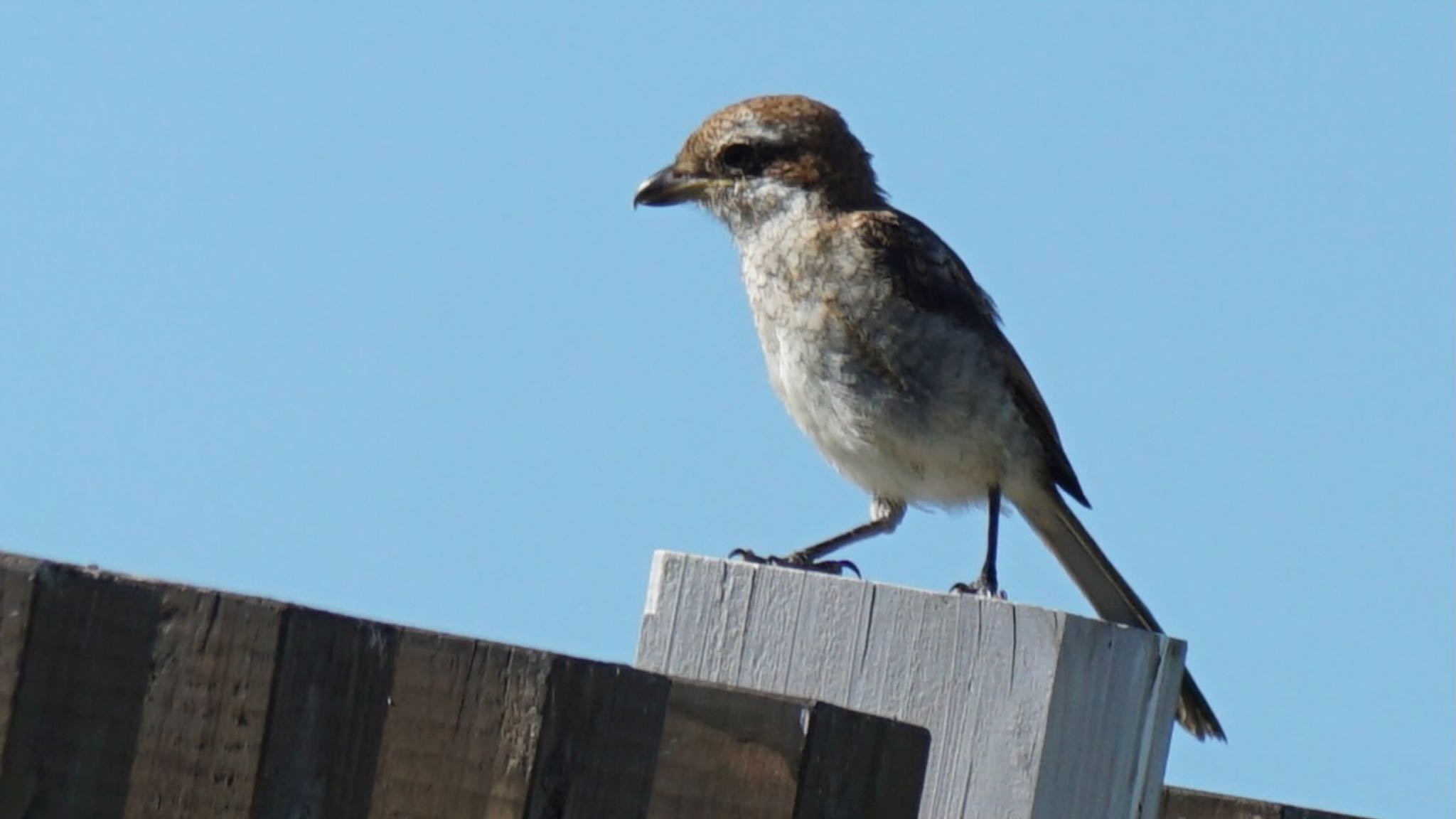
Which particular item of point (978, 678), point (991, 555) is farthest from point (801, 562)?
point (978, 678)

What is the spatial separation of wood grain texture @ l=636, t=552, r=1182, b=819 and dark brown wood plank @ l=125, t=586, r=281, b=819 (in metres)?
0.87

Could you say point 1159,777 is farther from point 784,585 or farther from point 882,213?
point 882,213

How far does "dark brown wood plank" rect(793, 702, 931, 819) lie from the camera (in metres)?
1.99

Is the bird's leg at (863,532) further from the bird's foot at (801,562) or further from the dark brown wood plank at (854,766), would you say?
the dark brown wood plank at (854,766)

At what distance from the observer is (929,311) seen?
5332 millimetres

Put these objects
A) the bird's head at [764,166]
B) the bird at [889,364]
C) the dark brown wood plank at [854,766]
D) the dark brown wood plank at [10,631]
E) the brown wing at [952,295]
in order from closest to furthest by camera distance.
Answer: the dark brown wood plank at [10,631] < the dark brown wood plank at [854,766] < the bird at [889,364] < the brown wing at [952,295] < the bird's head at [764,166]

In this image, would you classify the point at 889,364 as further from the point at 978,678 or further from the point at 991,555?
the point at 978,678

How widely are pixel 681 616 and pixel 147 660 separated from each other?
1.23 m

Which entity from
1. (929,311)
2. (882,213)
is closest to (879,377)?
(929,311)

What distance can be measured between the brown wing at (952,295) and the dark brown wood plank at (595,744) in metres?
3.48

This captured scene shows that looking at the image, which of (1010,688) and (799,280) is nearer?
(1010,688)

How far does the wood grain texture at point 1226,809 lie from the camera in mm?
3209

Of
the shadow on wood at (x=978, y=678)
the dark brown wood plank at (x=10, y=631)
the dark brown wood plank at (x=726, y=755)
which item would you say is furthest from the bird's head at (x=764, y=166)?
the dark brown wood plank at (x=10, y=631)

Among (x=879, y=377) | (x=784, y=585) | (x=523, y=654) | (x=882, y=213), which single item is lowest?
(x=523, y=654)
